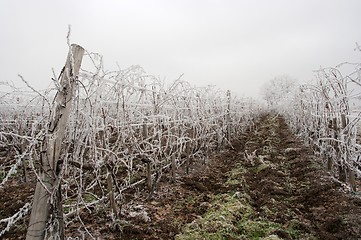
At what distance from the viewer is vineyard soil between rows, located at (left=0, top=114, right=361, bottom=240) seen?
3.48 m

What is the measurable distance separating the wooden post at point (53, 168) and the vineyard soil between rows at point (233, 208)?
1.23 meters

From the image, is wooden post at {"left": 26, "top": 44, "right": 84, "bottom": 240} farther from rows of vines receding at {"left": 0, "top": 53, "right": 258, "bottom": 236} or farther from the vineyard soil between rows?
the vineyard soil between rows

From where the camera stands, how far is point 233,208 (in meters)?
4.16

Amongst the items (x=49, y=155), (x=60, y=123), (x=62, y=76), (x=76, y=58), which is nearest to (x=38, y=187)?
(x=49, y=155)

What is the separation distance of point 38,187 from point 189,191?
3495mm

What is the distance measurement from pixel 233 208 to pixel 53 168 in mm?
2838

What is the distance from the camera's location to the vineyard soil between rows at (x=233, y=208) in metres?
3.48

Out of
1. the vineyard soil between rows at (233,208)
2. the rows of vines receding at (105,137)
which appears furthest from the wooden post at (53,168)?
the vineyard soil between rows at (233,208)

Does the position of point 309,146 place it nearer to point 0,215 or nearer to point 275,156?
point 275,156

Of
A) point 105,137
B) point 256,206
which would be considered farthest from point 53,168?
point 256,206

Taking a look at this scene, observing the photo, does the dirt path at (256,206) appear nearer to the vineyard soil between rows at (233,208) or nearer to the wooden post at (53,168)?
the vineyard soil between rows at (233,208)

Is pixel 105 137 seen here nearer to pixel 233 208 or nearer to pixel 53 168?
pixel 53 168

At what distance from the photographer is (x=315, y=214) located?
13.5ft

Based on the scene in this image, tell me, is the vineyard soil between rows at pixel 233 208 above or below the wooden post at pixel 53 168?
below
